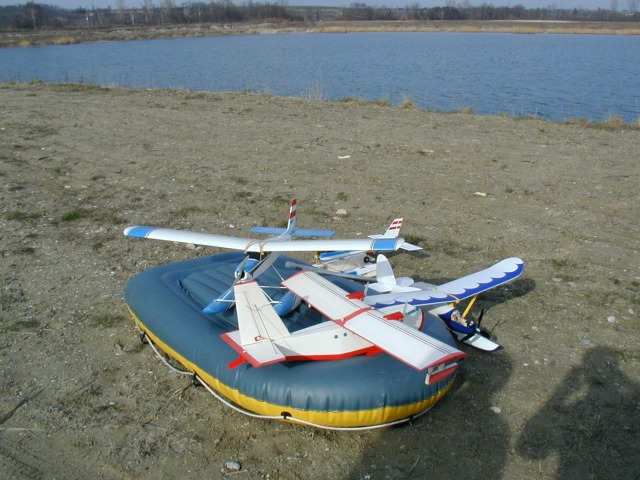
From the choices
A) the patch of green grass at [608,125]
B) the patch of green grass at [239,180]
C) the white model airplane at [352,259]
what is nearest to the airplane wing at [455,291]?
the white model airplane at [352,259]

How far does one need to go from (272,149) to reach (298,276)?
10.0 metres

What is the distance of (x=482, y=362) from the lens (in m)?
6.43

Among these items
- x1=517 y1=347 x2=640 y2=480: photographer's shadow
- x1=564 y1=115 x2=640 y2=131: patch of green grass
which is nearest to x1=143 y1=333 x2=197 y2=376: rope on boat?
x1=517 y1=347 x2=640 y2=480: photographer's shadow

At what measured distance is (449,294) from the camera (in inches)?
255

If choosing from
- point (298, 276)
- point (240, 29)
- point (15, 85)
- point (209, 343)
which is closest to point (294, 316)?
point (298, 276)

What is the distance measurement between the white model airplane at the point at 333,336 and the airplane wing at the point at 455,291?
0.34 metres

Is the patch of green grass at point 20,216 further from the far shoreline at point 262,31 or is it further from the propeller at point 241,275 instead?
the far shoreline at point 262,31

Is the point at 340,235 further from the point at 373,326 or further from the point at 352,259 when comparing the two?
the point at 373,326

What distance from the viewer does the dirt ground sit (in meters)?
5.14

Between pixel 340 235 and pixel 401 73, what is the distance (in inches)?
1062

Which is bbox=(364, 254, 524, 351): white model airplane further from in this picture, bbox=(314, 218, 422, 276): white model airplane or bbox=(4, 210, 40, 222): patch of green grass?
bbox=(4, 210, 40, 222): patch of green grass

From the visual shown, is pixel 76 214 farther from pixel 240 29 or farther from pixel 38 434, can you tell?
pixel 240 29

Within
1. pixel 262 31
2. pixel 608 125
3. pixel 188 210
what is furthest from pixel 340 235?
pixel 262 31

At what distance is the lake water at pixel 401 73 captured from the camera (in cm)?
2539
